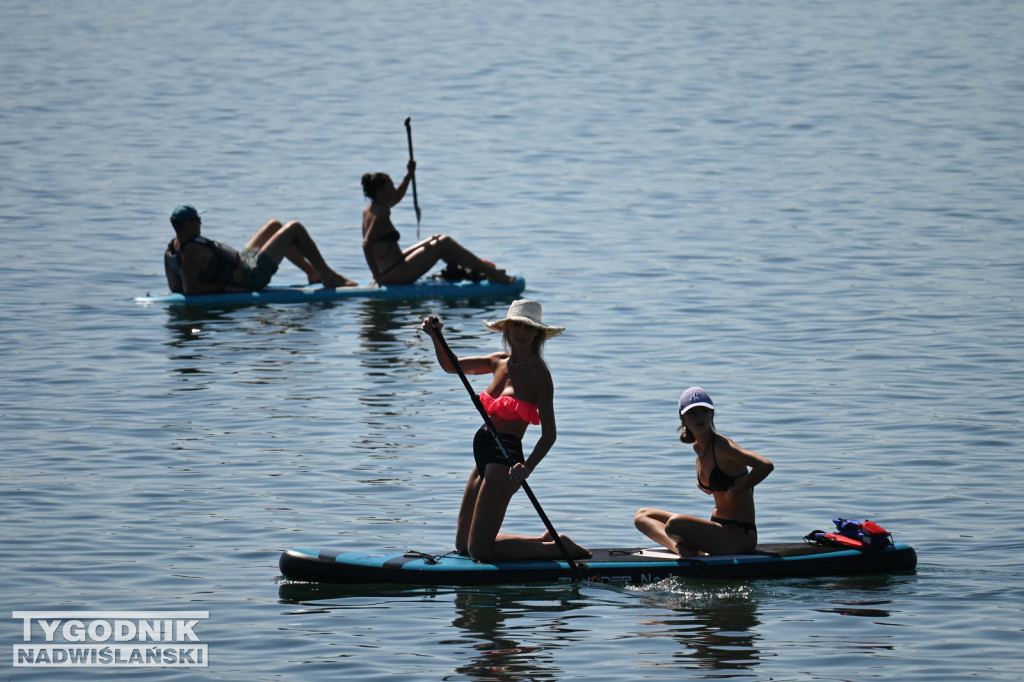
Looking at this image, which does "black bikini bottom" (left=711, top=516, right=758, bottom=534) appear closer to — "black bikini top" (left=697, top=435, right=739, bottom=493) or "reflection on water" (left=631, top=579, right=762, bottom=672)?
"black bikini top" (left=697, top=435, right=739, bottom=493)

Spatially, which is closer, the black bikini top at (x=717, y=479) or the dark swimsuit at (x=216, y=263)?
the black bikini top at (x=717, y=479)

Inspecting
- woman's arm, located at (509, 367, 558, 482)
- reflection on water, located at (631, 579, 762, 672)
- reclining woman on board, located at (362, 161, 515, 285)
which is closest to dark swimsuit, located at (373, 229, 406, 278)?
reclining woman on board, located at (362, 161, 515, 285)

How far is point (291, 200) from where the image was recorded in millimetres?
26609

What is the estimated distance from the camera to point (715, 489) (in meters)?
10.2

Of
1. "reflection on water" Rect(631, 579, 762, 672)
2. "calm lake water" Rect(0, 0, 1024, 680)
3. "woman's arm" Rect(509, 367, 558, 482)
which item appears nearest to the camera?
"reflection on water" Rect(631, 579, 762, 672)

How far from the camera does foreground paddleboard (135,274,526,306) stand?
19.0 metres

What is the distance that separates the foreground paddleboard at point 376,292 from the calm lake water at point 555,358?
0.19 meters

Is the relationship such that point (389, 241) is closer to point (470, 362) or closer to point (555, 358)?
point (555, 358)

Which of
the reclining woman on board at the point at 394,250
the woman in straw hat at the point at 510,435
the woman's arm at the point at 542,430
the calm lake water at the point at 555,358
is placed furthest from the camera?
the reclining woman on board at the point at 394,250

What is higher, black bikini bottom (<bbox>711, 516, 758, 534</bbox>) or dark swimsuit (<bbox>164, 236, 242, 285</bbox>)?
dark swimsuit (<bbox>164, 236, 242, 285</bbox>)

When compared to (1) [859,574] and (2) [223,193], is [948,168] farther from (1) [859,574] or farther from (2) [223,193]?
(1) [859,574]

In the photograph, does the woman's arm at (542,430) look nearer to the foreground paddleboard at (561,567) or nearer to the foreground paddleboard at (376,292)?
the foreground paddleboard at (561,567)

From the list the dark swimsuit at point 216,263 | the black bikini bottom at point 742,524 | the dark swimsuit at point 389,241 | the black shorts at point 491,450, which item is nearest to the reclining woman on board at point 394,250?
the dark swimsuit at point 389,241

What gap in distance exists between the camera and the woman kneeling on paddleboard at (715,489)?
10031 mm
